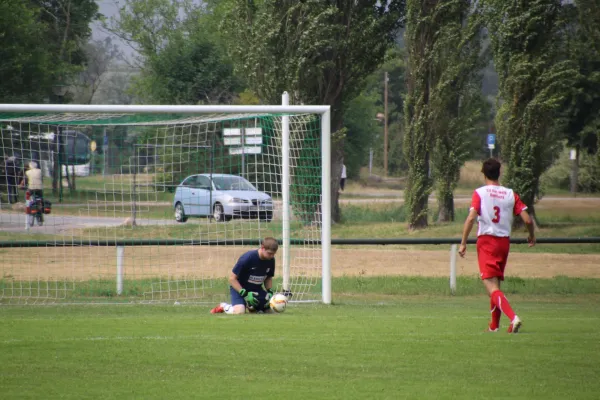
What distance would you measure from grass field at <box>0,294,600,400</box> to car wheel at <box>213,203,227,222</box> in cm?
498

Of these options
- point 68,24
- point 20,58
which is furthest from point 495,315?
point 68,24

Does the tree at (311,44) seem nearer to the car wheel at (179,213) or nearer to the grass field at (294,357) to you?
the car wheel at (179,213)

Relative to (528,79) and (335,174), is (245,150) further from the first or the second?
(335,174)

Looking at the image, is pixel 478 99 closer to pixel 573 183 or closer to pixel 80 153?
pixel 80 153

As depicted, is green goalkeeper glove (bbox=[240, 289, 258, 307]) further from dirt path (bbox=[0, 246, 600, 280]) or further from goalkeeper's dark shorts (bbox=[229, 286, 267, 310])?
dirt path (bbox=[0, 246, 600, 280])

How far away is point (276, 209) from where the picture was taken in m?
15.2

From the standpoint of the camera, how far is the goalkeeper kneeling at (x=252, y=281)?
38.7 ft

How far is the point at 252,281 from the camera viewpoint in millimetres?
11945

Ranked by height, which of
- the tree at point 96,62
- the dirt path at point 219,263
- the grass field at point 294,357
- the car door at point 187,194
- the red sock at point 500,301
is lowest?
the dirt path at point 219,263

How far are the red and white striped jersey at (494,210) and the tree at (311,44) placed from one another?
1929 cm

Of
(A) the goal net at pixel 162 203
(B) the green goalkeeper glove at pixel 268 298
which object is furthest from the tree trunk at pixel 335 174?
(B) the green goalkeeper glove at pixel 268 298

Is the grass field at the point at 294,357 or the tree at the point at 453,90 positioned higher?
the tree at the point at 453,90

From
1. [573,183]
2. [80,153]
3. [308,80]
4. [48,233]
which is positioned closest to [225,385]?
[48,233]

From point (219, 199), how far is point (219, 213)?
37cm
